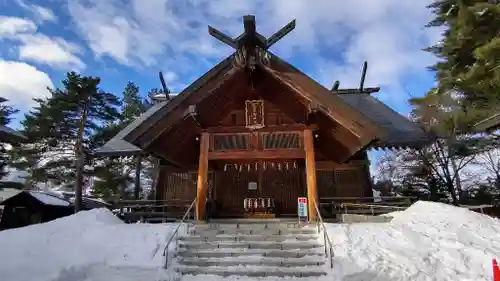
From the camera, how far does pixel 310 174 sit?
945 cm

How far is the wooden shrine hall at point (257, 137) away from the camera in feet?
30.7

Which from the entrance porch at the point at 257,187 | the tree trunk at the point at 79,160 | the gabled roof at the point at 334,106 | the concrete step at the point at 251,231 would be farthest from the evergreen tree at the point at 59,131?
the concrete step at the point at 251,231

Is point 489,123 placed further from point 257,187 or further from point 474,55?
point 257,187

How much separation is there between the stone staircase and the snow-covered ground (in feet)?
1.01

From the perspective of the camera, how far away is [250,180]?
44.6 feet

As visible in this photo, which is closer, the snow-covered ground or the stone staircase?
the snow-covered ground

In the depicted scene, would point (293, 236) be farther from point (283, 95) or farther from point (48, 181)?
point (48, 181)

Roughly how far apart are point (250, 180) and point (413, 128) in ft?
24.6

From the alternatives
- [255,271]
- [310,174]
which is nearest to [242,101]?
[310,174]

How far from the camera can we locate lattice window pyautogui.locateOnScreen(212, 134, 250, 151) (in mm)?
Result: 10523

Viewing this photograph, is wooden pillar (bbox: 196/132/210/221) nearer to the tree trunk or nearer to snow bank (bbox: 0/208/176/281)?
snow bank (bbox: 0/208/176/281)

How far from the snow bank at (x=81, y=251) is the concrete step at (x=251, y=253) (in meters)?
0.68

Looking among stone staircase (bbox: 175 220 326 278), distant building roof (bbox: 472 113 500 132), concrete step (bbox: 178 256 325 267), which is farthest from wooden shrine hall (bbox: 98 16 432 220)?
concrete step (bbox: 178 256 325 267)

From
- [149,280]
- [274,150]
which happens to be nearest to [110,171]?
[274,150]
